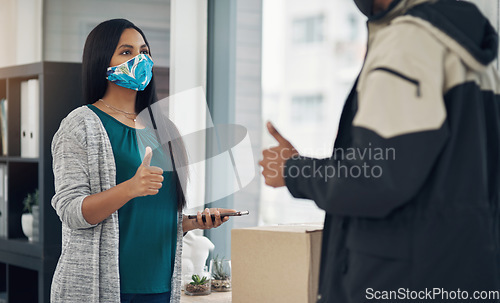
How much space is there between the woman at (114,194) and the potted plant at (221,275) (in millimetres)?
522

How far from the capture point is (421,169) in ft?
2.97

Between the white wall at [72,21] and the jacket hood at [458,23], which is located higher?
the white wall at [72,21]

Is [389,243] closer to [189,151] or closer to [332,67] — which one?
[189,151]

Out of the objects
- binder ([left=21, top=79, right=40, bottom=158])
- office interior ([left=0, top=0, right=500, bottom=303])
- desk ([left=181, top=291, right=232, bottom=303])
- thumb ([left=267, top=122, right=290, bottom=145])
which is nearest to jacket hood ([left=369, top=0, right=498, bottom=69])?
thumb ([left=267, top=122, right=290, bottom=145])

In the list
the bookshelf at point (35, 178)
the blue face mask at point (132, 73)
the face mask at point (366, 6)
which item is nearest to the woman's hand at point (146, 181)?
the blue face mask at point (132, 73)

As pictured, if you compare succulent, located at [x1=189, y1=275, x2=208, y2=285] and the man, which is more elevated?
the man

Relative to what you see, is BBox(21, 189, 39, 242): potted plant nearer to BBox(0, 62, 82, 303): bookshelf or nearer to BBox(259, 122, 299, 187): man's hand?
BBox(0, 62, 82, 303): bookshelf

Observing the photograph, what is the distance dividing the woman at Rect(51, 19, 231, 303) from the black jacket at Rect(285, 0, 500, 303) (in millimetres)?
660

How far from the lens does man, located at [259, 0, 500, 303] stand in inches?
35.7

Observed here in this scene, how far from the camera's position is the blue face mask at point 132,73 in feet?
5.56

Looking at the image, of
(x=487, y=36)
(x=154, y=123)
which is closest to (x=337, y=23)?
Result: (x=154, y=123)

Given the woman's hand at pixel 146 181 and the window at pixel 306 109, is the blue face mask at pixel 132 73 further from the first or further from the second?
the window at pixel 306 109

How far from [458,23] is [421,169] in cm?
28

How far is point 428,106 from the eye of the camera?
899 mm
